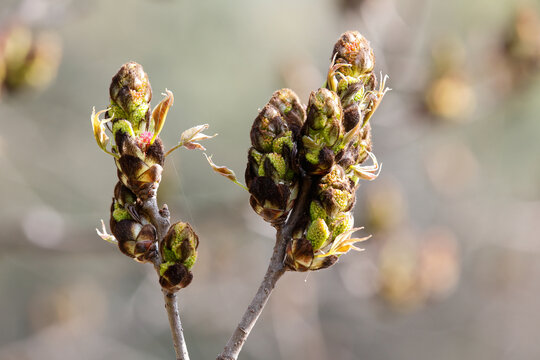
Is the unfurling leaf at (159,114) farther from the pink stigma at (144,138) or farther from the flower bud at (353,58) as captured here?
the flower bud at (353,58)

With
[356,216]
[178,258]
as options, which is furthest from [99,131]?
[356,216]

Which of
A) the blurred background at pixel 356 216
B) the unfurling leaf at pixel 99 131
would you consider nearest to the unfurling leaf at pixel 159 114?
the unfurling leaf at pixel 99 131

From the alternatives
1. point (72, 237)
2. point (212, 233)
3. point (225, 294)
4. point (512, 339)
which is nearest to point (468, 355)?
point (512, 339)

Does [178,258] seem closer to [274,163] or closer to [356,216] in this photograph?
[274,163]

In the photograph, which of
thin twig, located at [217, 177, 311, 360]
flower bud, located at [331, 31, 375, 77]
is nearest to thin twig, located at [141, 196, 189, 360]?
thin twig, located at [217, 177, 311, 360]

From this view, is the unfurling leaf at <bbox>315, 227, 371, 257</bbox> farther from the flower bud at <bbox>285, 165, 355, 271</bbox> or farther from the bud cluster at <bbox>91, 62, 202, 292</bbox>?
the bud cluster at <bbox>91, 62, 202, 292</bbox>
